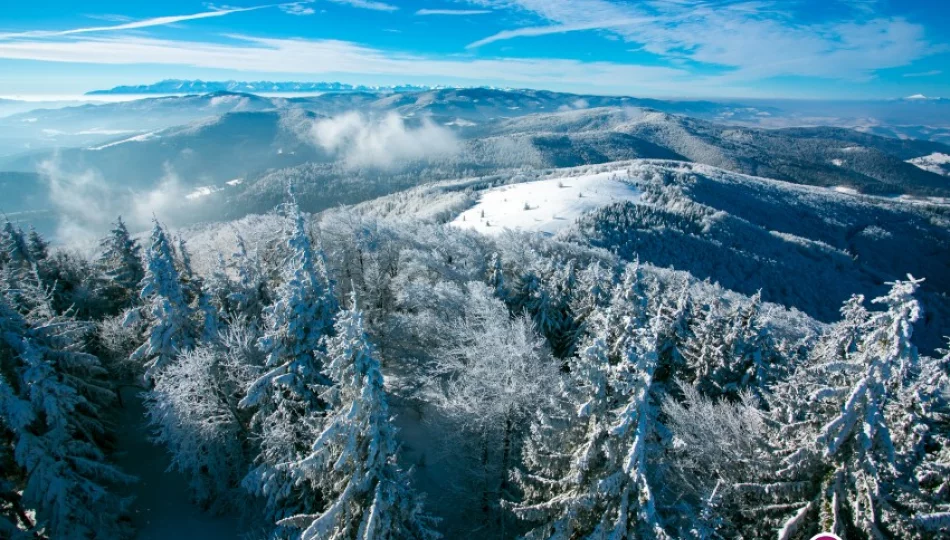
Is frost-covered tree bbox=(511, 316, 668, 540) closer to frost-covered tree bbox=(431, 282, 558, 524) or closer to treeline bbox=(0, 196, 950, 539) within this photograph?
treeline bbox=(0, 196, 950, 539)

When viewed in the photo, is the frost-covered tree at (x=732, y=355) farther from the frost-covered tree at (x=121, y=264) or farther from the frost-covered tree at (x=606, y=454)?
the frost-covered tree at (x=121, y=264)

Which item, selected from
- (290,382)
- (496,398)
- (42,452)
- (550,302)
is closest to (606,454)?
(496,398)

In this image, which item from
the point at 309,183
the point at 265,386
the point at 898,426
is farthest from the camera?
the point at 309,183

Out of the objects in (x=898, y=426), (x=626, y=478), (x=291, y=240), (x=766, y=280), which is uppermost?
(x=291, y=240)

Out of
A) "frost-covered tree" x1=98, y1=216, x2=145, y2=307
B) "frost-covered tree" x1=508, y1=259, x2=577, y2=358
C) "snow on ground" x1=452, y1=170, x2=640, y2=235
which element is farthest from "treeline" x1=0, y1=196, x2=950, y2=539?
"snow on ground" x1=452, y1=170, x2=640, y2=235

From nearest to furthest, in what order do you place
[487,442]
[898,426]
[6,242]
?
[898,426], [487,442], [6,242]

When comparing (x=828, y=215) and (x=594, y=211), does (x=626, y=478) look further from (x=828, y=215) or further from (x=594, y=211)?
(x=828, y=215)

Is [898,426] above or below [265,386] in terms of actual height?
above

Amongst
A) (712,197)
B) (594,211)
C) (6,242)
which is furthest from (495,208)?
(6,242)
